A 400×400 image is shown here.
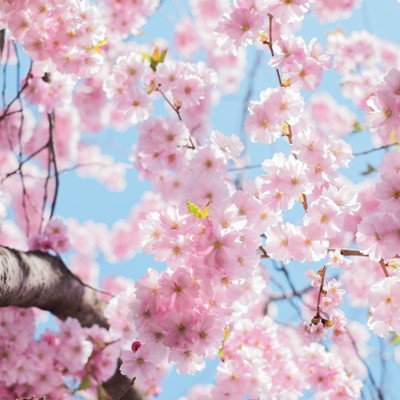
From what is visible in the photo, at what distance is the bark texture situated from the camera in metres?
2.27

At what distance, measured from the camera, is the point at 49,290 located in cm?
271

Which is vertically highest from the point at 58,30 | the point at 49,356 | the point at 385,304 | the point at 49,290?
the point at 58,30

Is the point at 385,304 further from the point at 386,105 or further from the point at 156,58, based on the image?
the point at 156,58

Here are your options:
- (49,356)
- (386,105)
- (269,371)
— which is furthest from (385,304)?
(49,356)

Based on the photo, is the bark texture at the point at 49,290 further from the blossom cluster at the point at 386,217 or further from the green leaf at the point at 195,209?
the blossom cluster at the point at 386,217

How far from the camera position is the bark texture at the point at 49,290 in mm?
2274

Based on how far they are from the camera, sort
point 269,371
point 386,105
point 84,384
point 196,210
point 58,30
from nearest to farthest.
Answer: point 386,105
point 196,210
point 58,30
point 84,384
point 269,371

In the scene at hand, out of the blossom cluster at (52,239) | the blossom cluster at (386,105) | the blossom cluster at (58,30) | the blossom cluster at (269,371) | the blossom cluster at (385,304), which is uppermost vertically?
the blossom cluster at (58,30)

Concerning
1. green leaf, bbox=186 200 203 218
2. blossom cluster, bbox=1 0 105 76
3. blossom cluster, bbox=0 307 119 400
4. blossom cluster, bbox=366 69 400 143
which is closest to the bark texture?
blossom cluster, bbox=0 307 119 400

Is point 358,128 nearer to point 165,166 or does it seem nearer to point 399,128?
point 165,166

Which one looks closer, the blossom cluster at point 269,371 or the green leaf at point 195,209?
the green leaf at point 195,209

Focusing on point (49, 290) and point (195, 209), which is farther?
point (49, 290)

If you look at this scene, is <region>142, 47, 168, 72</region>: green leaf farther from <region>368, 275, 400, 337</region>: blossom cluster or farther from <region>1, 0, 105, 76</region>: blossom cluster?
<region>368, 275, 400, 337</region>: blossom cluster

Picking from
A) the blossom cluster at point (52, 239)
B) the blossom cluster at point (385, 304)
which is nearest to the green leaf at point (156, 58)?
the blossom cluster at point (52, 239)
